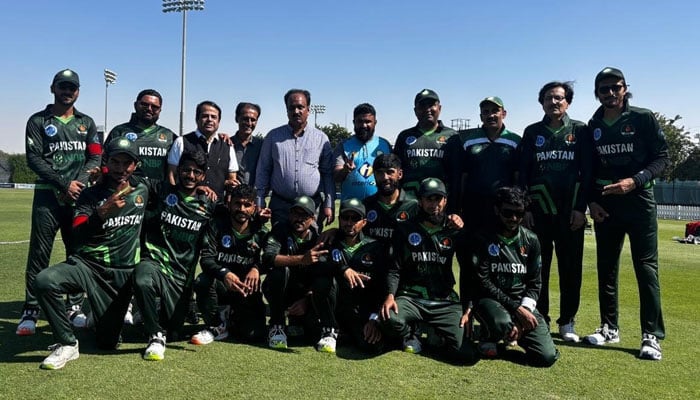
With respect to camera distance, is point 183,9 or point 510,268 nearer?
point 510,268

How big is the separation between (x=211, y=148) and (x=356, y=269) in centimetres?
227

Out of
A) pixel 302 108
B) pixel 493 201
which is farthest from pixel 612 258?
pixel 302 108

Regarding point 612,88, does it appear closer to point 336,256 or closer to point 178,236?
point 336,256

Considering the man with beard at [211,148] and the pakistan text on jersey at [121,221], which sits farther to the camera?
the man with beard at [211,148]

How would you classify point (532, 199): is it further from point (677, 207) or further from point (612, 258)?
point (677, 207)

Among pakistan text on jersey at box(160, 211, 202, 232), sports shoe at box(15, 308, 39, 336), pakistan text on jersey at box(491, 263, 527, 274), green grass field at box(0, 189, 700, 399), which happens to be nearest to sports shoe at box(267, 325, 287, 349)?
green grass field at box(0, 189, 700, 399)

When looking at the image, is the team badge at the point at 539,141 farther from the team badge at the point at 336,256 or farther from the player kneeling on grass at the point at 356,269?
the team badge at the point at 336,256

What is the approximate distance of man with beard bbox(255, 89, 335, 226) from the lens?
228 inches

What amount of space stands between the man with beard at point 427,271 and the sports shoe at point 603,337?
1.46 metres

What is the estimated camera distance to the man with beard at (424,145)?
5566 mm

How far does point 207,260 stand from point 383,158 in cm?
206

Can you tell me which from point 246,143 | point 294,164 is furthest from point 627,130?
point 246,143

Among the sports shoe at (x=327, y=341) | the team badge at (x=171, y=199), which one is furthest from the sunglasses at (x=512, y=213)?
the team badge at (x=171, y=199)

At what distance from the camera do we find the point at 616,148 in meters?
5.14
